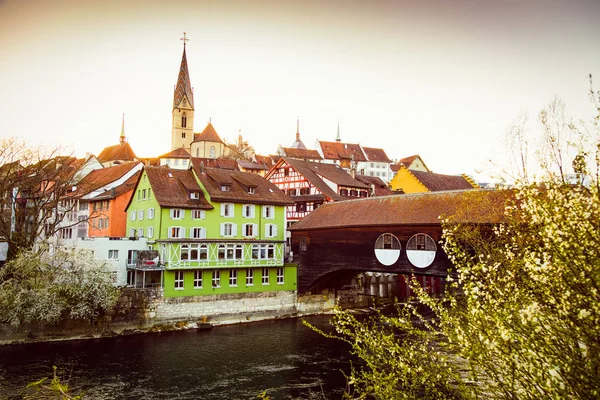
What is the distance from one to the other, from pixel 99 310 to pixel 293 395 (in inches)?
471

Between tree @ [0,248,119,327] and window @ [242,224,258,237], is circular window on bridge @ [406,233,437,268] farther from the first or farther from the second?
tree @ [0,248,119,327]

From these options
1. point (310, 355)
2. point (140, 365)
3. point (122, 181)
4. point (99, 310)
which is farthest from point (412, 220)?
point (122, 181)

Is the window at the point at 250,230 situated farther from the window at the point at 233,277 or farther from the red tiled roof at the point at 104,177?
the red tiled roof at the point at 104,177

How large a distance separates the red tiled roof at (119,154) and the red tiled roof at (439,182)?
135 ft

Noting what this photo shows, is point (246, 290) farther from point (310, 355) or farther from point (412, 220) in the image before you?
point (412, 220)

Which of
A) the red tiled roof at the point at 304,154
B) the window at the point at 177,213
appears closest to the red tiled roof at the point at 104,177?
the window at the point at 177,213

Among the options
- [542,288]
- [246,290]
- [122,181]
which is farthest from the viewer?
[122,181]

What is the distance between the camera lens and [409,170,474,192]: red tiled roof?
42.1 meters

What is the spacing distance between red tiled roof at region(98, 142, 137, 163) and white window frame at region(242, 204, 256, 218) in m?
41.8

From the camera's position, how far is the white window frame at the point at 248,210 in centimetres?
3085

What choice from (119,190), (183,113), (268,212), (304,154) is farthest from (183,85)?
(268,212)

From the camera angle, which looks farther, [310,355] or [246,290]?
[246,290]

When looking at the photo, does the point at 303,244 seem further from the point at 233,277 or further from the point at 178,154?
the point at 178,154

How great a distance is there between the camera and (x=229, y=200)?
29.9 meters
